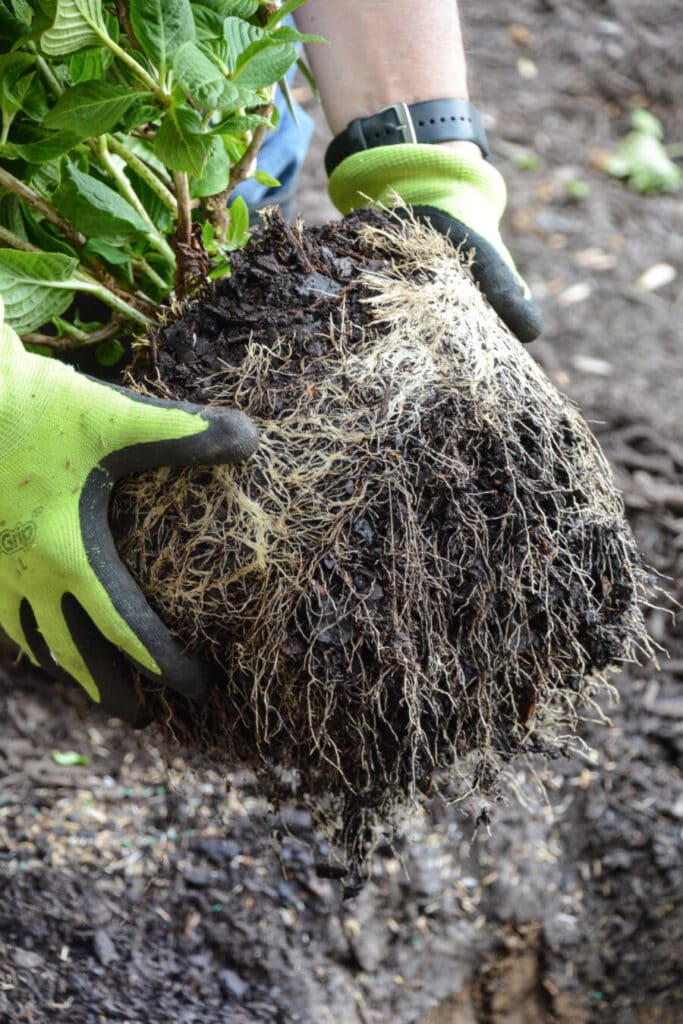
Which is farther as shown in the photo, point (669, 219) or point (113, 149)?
point (669, 219)

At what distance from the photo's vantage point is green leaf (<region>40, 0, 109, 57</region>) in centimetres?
100

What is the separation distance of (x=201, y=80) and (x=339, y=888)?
1514 millimetres

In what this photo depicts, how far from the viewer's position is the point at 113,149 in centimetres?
126

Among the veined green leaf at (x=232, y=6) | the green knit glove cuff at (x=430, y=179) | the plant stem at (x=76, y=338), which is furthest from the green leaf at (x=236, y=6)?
the plant stem at (x=76, y=338)

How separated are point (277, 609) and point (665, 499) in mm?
1433

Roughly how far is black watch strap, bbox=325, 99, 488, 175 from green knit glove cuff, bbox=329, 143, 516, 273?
41 millimetres

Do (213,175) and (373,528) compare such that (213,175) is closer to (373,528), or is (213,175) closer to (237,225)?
(237,225)

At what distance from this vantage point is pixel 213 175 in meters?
1.21

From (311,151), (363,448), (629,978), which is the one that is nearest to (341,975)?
(629,978)

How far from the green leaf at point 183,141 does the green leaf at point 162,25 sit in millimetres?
61

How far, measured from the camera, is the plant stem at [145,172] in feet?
4.11

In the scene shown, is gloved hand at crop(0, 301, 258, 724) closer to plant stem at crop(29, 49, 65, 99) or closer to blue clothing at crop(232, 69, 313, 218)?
plant stem at crop(29, 49, 65, 99)

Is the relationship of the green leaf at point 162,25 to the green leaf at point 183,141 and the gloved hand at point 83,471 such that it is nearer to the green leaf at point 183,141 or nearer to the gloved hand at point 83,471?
the green leaf at point 183,141

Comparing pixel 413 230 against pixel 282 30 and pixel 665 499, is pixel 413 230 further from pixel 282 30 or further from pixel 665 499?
pixel 665 499
